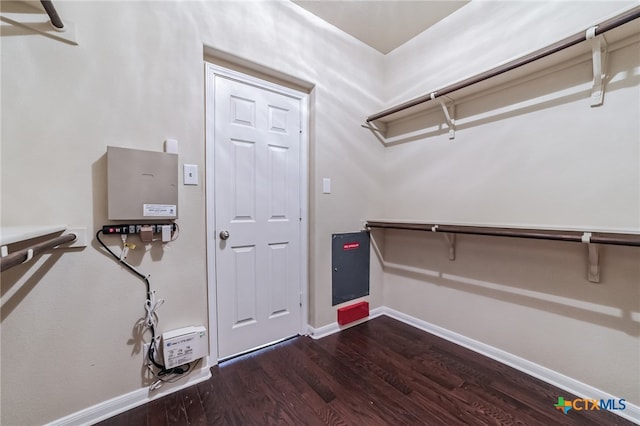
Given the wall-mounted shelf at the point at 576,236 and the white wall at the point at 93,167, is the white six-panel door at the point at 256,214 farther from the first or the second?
the wall-mounted shelf at the point at 576,236

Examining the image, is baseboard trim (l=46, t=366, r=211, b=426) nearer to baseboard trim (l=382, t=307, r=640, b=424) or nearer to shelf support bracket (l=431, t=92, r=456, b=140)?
baseboard trim (l=382, t=307, r=640, b=424)

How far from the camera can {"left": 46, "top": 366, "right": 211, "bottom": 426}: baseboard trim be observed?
1.27m

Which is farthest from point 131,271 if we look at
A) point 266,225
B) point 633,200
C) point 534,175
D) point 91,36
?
point 633,200

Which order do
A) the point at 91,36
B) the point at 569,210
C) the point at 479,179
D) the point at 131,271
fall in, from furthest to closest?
the point at 479,179
the point at 569,210
the point at 131,271
the point at 91,36

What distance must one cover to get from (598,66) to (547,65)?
0.82 feet

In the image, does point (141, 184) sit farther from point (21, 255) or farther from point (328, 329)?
point (328, 329)

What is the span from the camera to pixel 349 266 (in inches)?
94.4

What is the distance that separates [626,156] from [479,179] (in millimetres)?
724

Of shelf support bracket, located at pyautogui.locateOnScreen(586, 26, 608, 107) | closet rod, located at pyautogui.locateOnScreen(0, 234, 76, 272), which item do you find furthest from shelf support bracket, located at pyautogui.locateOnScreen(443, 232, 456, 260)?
closet rod, located at pyautogui.locateOnScreen(0, 234, 76, 272)

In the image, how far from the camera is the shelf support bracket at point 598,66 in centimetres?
131

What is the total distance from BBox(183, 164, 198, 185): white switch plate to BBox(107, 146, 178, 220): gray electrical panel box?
8cm

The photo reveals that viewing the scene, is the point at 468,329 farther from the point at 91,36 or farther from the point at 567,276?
the point at 91,36

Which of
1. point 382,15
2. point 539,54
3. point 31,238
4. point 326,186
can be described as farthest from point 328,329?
point 382,15

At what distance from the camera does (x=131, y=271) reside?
140 centimetres
